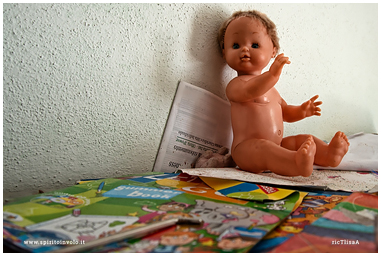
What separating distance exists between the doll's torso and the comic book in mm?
295

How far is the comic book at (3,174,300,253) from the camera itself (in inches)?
14.1

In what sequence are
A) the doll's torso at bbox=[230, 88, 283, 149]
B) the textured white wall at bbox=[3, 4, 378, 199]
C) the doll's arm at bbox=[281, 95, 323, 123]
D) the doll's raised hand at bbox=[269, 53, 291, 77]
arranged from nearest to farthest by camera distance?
the textured white wall at bbox=[3, 4, 378, 199] < the doll's raised hand at bbox=[269, 53, 291, 77] < the doll's torso at bbox=[230, 88, 283, 149] < the doll's arm at bbox=[281, 95, 323, 123]

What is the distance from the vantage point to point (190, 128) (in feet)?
3.03

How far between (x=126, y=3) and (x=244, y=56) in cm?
37

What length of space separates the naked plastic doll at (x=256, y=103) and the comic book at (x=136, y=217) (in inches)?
9.5

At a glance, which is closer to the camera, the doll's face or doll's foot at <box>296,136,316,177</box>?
doll's foot at <box>296,136,316,177</box>

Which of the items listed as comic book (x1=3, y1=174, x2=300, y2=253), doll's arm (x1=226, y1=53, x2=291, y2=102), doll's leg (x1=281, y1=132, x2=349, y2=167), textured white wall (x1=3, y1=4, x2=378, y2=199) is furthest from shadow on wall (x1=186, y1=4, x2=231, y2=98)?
comic book (x1=3, y1=174, x2=300, y2=253)

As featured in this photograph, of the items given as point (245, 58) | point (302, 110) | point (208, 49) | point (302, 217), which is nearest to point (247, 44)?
point (245, 58)

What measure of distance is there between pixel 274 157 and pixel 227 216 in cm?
34

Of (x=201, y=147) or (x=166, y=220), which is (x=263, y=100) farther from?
(x=166, y=220)

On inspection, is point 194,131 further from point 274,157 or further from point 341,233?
point 341,233

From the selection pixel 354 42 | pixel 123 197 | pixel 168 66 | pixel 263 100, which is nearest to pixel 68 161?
pixel 123 197

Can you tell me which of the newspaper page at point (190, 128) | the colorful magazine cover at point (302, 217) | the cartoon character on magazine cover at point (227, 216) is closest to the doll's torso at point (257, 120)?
the newspaper page at point (190, 128)

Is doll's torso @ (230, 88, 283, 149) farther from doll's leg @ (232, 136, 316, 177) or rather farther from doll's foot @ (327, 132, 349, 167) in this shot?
doll's foot @ (327, 132, 349, 167)
